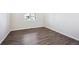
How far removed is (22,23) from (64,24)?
Answer: 412 millimetres

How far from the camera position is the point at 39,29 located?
3.67 feet

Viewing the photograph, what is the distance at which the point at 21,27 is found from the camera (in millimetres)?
1115

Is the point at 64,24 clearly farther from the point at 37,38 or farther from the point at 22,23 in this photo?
the point at 22,23

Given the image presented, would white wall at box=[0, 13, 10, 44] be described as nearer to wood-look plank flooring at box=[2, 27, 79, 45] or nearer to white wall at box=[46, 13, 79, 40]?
wood-look plank flooring at box=[2, 27, 79, 45]

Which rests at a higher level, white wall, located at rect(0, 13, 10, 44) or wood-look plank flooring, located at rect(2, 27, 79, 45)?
white wall, located at rect(0, 13, 10, 44)

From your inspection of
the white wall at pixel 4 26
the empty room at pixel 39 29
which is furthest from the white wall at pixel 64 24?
the white wall at pixel 4 26

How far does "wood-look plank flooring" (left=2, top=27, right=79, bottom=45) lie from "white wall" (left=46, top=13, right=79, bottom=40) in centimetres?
5

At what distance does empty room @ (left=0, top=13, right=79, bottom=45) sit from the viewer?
1068 millimetres

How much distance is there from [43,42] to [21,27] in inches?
10.3

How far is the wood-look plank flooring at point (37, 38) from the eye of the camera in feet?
3.60

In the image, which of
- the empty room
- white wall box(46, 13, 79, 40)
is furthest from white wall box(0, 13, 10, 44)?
white wall box(46, 13, 79, 40)
